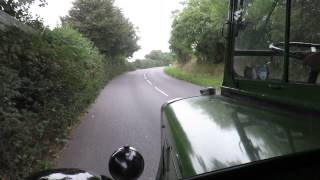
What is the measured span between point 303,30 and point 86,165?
616 cm

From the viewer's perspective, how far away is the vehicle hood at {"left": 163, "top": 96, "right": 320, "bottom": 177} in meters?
1.56

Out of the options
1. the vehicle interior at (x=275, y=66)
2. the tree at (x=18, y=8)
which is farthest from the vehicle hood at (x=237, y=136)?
the tree at (x=18, y=8)

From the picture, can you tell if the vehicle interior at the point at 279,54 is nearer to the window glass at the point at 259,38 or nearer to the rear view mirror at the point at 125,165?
the window glass at the point at 259,38

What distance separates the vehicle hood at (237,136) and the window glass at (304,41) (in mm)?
242

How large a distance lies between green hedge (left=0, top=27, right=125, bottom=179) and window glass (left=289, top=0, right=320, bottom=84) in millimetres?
3957

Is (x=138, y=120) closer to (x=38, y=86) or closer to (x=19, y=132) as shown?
(x=38, y=86)

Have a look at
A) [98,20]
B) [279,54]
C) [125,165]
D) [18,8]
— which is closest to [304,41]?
[279,54]

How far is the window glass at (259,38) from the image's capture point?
2.81 m

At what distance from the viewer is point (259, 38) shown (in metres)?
3.36

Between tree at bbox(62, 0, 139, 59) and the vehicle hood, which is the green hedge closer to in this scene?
the vehicle hood

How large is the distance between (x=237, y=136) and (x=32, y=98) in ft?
22.8

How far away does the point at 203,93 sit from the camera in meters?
4.14

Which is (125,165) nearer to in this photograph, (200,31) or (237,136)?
(237,136)

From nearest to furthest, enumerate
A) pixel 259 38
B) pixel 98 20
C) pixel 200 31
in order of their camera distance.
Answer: pixel 259 38 → pixel 98 20 → pixel 200 31
